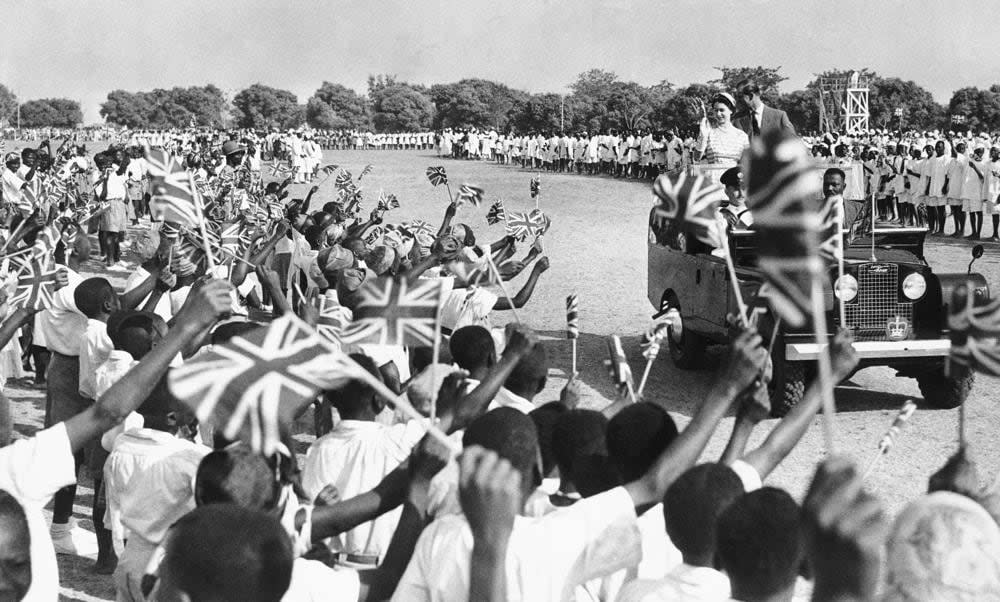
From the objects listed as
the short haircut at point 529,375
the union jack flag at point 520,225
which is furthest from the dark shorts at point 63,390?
the union jack flag at point 520,225

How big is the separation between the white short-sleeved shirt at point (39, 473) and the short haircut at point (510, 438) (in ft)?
3.64

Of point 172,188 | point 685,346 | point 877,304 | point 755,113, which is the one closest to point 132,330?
point 172,188

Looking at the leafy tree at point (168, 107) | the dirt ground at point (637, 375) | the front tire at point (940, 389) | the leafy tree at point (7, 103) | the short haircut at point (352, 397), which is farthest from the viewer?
the leafy tree at point (7, 103)

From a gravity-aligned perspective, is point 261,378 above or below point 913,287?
above

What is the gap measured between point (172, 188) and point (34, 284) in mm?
1046

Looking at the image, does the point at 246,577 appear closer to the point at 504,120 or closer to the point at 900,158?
the point at 900,158

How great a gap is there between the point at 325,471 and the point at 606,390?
5574mm

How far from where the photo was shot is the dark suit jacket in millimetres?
9070

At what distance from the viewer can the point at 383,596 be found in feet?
9.68

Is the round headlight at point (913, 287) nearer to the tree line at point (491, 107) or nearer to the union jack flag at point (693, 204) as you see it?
the union jack flag at point (693, 204)

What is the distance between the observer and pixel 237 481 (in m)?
3.21

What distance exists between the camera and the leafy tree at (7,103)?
105875 millimetres

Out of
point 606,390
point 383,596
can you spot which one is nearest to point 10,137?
point 606,390

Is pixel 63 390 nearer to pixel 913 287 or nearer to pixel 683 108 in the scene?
pixel 913 287
